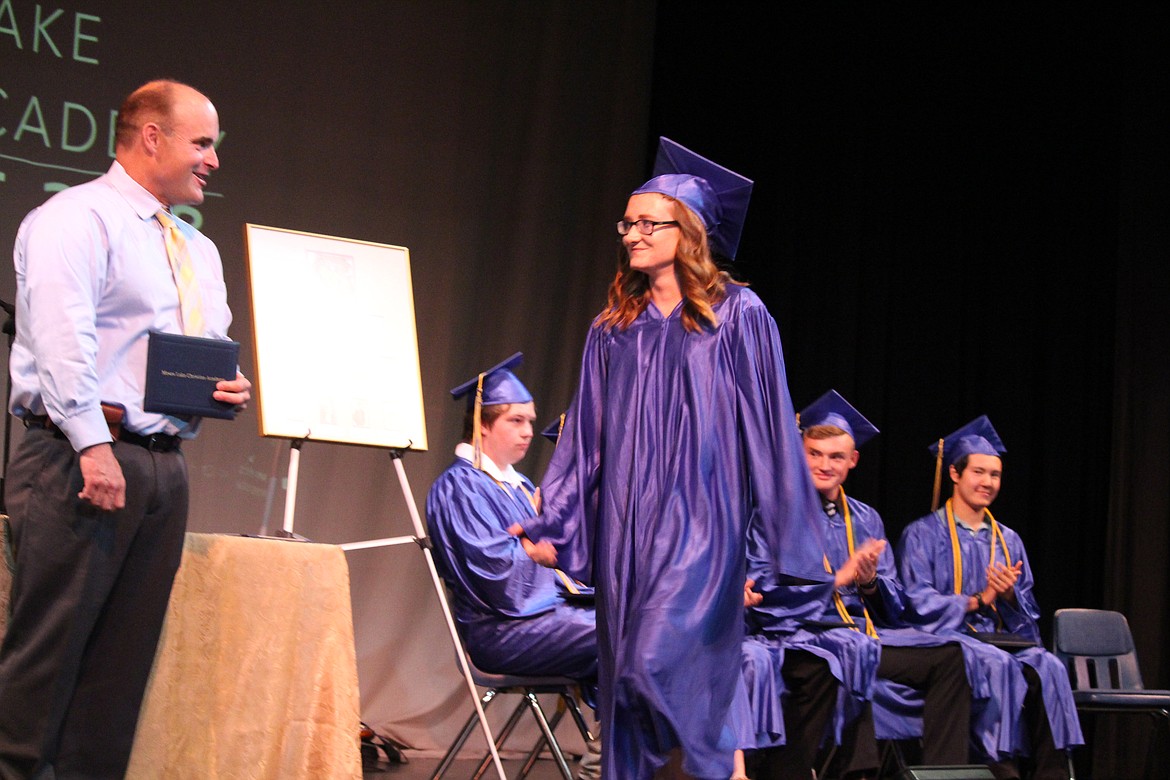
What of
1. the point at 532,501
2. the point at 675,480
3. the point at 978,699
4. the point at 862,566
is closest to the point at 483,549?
the point at 532,501

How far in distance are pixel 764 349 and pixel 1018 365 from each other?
411 cm

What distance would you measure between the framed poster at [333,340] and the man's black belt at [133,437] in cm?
85

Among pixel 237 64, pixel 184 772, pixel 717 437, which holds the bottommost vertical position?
pixel 184 772

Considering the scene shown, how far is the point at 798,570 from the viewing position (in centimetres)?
273

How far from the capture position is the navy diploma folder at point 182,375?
107 inches

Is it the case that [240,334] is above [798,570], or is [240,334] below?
above

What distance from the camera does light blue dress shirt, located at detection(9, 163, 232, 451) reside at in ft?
8.44

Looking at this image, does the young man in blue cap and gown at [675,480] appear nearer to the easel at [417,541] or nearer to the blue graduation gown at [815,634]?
the easel at [417,541]

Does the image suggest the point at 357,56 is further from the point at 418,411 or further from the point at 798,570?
the point at 798,570

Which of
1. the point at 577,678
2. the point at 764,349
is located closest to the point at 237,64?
the point at 577,678

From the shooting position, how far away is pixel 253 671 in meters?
3.16

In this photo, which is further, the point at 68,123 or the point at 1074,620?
the point at 1074,620

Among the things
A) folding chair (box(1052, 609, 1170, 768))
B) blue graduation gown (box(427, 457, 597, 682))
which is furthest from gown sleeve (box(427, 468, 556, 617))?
folding chair (box(1052, 609, 1170, 768))

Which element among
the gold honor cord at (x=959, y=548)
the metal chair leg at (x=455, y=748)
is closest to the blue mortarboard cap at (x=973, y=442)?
the gold honor cord at (x=959, y=548)
